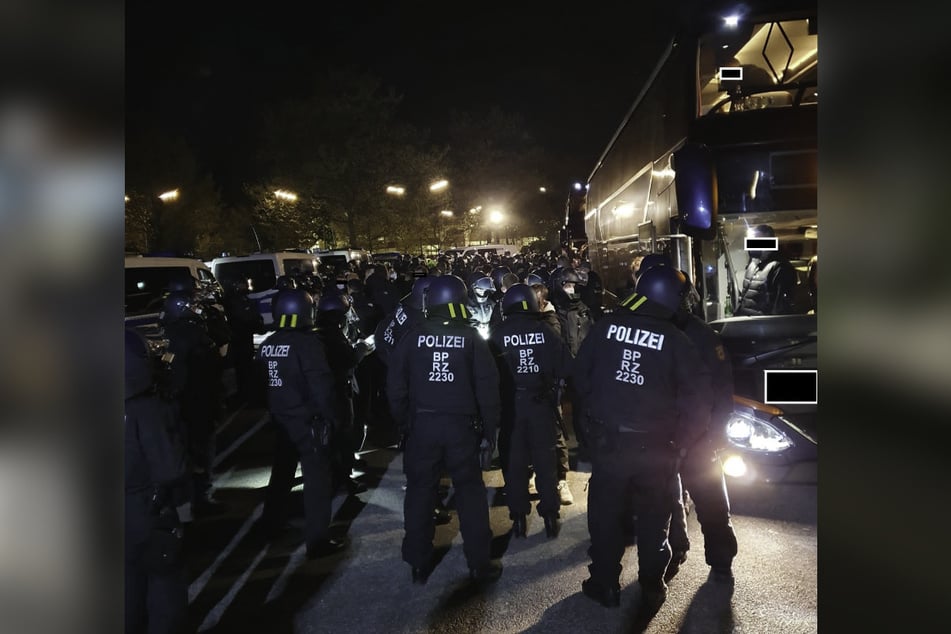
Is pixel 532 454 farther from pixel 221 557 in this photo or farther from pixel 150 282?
pixel 150 282

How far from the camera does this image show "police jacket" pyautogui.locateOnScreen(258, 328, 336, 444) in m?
5.13

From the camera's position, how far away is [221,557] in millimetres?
5285

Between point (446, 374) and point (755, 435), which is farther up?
point (446, 374)

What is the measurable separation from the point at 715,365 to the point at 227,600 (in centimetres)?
364

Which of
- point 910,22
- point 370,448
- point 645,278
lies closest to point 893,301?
point 910,22

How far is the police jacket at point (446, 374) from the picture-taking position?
4.69 metres

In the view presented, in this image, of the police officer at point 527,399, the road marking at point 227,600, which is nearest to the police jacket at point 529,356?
the police officer at point 527,399

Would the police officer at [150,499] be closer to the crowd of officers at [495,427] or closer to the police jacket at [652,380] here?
the crowd of officers at [495,427]

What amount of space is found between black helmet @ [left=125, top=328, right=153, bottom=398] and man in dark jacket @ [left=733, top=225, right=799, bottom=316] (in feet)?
16.3

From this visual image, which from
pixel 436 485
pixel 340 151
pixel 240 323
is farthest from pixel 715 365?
pixel 340 151

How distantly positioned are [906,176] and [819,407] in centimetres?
29

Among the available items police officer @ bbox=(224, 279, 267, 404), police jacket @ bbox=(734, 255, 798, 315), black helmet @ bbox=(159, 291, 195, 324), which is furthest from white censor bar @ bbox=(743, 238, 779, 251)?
police officer @ bbox=(224, 279, 267, 404)

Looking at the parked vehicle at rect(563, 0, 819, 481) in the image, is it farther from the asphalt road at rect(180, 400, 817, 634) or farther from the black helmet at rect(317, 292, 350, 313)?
the black helmet at rect(317, 292, 350, 313)

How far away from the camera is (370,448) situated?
27.2 feet
